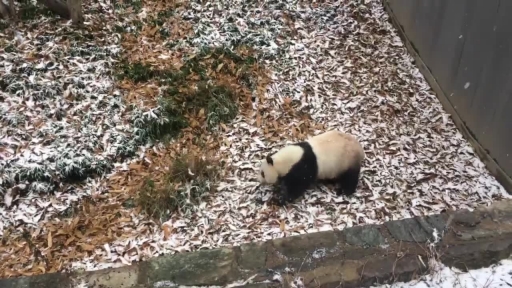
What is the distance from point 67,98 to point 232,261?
10.4 ft

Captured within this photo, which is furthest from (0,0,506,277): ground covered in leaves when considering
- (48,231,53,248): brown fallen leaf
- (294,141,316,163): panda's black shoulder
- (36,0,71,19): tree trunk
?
(294,141,316,163): panda's black shoulder

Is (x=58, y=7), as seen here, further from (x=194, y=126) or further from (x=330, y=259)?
(x=330, y=259)

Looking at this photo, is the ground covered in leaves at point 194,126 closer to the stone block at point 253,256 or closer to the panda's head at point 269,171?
the panda's head at point 269,171

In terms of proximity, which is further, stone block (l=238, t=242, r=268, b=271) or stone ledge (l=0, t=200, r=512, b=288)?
stone block (l=238, t=242, r=268, b=271)

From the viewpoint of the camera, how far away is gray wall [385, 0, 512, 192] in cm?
504

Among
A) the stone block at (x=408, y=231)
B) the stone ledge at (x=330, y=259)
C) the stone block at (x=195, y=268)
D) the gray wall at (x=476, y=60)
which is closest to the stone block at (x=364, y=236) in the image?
the stone ledge at (x=330, y=259)

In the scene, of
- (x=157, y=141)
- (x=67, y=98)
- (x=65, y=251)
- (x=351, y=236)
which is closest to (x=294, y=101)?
(x=157, y=141)

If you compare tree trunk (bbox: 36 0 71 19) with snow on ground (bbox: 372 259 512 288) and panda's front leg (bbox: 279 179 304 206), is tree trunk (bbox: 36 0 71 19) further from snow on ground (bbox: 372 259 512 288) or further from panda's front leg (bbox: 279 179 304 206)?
snow on ground (bbox: 372 259 512 288)

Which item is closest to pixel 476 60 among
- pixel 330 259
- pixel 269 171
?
pixel 269 171

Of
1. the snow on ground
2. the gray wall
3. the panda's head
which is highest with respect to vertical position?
the gray wall

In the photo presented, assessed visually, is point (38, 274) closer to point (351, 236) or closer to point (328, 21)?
point (351, 236)

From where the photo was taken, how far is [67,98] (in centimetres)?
581

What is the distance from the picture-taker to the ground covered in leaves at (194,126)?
4.66 metres

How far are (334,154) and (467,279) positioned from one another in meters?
1.67
